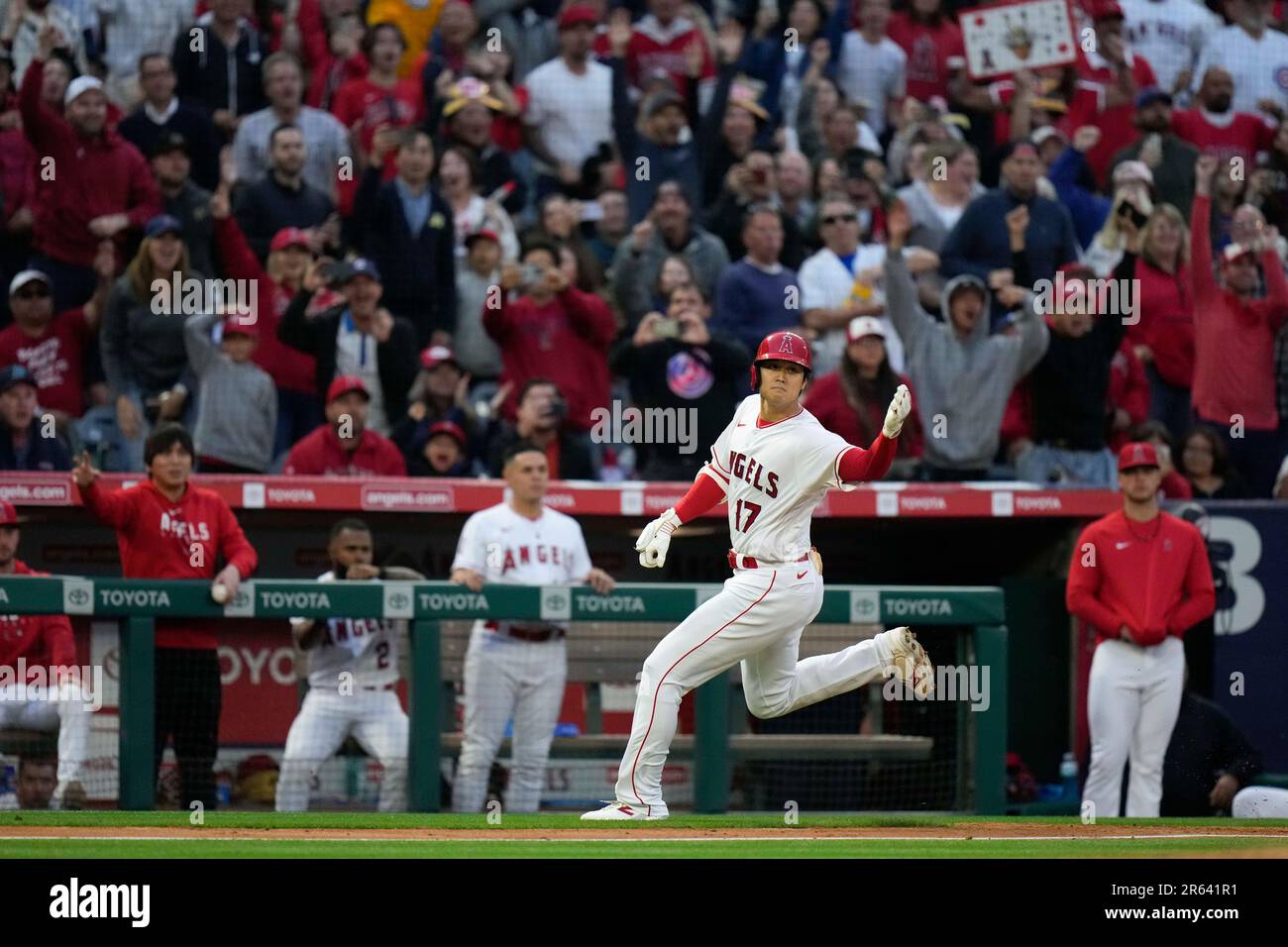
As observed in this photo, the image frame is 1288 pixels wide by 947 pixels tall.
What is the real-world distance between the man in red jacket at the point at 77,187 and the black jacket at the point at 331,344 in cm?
135

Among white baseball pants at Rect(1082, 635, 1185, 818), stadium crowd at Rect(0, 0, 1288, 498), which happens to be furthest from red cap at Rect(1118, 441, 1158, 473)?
→ stadium crowd at Rect(0, 0, 1288, 498)

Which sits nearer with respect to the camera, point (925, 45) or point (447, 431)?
point (447, 431)

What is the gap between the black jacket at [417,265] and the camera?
459 inches

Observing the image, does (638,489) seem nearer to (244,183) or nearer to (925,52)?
(244,183)

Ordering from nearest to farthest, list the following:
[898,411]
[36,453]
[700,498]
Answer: [898,411]
[700,498]
[36,453]

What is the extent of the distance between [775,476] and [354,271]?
4.48m

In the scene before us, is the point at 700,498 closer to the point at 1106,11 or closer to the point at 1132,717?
the point at 1132,717

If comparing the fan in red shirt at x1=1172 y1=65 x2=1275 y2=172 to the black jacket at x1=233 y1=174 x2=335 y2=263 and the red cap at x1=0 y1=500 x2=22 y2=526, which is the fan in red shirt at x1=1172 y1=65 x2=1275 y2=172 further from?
the red cap at x1=0 y1=500 x2=22 y2=526

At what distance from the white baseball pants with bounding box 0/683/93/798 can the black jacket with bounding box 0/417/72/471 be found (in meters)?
2.09

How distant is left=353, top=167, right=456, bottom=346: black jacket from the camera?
38.2ft

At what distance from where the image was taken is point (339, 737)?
9312 millimetres

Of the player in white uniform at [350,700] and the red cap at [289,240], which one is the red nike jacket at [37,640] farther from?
the red cap at [289,240]

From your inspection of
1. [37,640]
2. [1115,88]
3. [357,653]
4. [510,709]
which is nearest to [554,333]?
[357,653]
